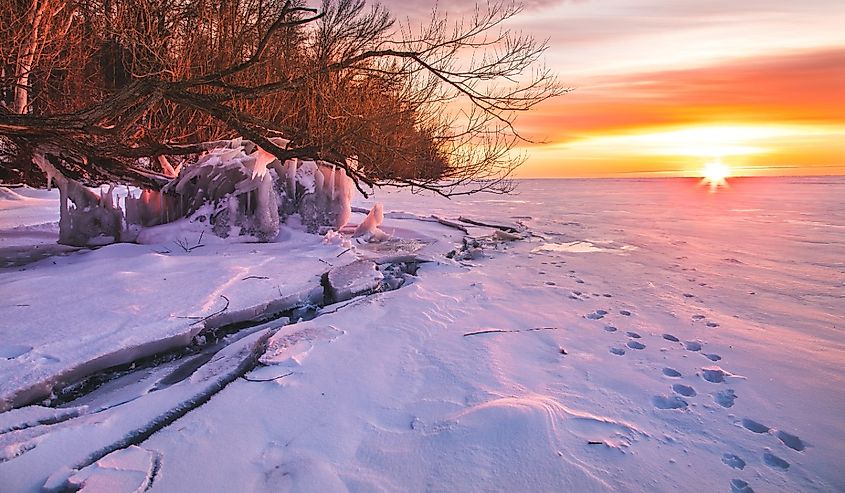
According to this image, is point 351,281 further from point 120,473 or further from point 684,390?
point 684,390

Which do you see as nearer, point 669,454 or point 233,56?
point 669,454

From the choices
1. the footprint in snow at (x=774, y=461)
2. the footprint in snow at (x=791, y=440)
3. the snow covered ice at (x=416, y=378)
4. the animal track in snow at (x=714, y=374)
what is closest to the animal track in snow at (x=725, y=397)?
the snow covered ice at (x=416, y=378)

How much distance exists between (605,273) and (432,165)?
4.31m

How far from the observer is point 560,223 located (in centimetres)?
1162

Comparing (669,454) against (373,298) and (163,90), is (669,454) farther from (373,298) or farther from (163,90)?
(163,90)

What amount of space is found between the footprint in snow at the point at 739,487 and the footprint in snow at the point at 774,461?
0.22 metres

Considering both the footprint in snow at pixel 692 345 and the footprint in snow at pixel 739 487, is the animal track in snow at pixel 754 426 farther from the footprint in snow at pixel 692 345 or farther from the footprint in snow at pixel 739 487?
the footprint in snow at pixel 692 345

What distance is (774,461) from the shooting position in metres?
2.07

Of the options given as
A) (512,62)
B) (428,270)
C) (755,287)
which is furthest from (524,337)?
(512,62)

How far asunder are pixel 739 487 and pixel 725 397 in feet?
2.66

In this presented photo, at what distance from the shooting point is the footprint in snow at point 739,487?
1.91 metres

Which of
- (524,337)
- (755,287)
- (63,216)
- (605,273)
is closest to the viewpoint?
(524,337)

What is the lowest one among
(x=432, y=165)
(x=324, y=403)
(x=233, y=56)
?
(x=324, y=403)

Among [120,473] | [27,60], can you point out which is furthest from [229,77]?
[120,473]
